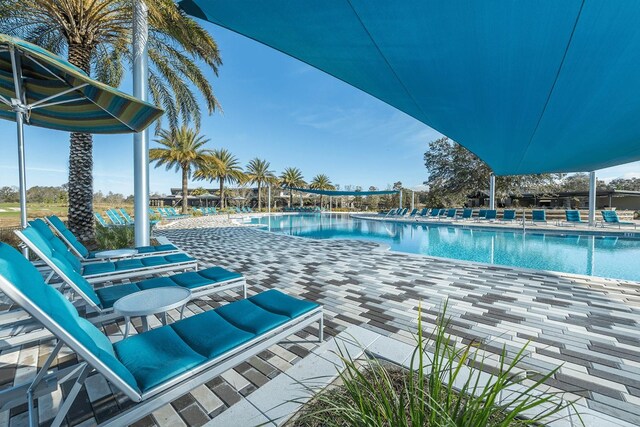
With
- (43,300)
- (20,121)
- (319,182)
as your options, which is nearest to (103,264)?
(20,121)

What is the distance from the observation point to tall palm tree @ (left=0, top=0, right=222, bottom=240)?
5.74m

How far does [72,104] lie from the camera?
139 inches

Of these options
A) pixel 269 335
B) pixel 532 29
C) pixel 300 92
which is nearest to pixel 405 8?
pixel 532 29

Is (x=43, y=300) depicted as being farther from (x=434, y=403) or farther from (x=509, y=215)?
(x=509, y=215)

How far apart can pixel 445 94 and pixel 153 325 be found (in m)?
3.86

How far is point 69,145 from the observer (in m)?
6.38

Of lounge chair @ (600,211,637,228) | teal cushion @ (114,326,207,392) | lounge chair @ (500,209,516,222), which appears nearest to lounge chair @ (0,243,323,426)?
teal cushion @ (114,326,207,392)

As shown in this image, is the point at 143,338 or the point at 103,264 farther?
the point at 103,264

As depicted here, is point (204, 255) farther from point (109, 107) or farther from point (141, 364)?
point (141, 364)

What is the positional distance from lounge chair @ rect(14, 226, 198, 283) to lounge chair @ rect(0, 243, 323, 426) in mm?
1159

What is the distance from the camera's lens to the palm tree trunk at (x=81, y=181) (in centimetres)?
630

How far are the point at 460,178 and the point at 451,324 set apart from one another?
2756cm

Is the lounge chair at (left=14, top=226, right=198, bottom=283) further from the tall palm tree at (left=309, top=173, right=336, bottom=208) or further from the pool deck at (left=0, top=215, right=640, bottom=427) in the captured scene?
the tall palm tree at (left=309, top=173, right=336, bottom=208)

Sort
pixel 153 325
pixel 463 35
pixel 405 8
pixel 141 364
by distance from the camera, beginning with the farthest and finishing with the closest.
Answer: pixel 153 325 < pixel 463 35 < pixel 405 8 < pixel 141 364
